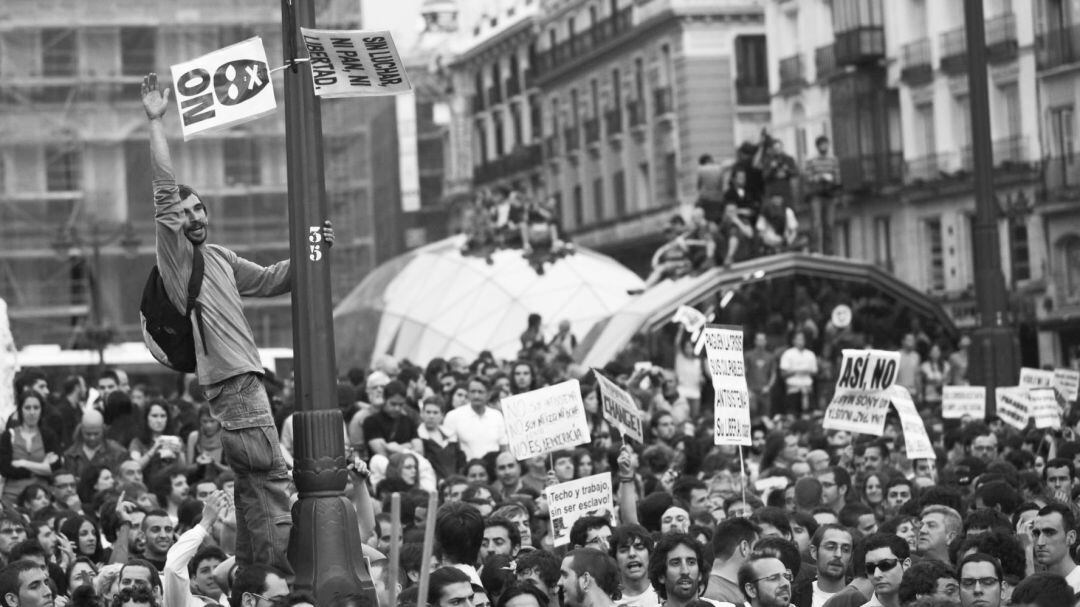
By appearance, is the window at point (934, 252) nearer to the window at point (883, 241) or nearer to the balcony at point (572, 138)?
the window at point (883, 241)

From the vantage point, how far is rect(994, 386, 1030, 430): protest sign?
68.4ft

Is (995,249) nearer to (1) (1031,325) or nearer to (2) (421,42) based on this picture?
(1) (1031,325)

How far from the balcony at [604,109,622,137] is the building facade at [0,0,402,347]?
76.7ft

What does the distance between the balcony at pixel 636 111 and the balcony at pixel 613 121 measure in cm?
75

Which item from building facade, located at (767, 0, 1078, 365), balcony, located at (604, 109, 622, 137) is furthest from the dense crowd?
balcony, located at (604, 109, 622, 137)

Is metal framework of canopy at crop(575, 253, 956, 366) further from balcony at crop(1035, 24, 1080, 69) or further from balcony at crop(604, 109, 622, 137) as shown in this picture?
balcony at crop(604, 109, 622, 137)

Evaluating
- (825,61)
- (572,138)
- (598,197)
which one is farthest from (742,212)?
(572,138)

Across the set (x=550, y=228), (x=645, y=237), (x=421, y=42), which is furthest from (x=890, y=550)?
(x=421, y=42)

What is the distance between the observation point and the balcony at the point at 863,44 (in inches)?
2323

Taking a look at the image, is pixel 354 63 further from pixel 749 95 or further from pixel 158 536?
pixel 749 95

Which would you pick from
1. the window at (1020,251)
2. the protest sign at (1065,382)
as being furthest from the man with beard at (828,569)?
the window at (1020,251)

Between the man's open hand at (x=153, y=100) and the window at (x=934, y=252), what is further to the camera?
the window at (x=934, y=252)

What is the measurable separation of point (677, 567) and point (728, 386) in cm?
521

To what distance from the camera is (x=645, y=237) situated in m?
71.0
